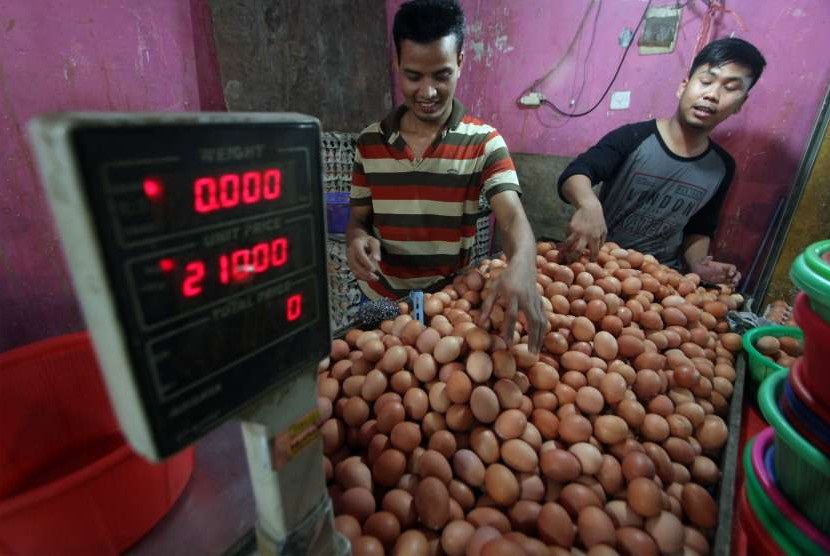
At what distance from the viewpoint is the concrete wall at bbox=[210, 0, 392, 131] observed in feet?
8.43

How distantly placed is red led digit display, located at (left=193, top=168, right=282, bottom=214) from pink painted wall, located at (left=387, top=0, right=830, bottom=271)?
311 cm

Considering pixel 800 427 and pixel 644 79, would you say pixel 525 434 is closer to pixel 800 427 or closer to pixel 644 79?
pixel 800 427

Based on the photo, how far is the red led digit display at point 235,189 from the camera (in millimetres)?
356

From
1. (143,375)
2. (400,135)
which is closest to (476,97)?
(400,135)

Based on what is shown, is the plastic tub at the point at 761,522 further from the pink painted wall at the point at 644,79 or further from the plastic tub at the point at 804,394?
Answer: the pink painted wall at the point at 644,79

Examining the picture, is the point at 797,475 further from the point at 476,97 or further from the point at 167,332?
the point at 476,97

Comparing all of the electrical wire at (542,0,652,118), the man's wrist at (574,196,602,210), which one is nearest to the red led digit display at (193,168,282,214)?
the man's wrist at (574,196,602,210)

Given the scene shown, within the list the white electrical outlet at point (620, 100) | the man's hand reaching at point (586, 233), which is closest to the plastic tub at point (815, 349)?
the man's hand reaching at point (586, 233)

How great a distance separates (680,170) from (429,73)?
1.43 meters

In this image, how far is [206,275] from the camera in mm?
374

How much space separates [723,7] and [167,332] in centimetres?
334

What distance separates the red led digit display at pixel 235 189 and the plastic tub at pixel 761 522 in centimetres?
91

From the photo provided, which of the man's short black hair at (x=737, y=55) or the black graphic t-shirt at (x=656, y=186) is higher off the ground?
the man's short black hair at (x=737, y=55)

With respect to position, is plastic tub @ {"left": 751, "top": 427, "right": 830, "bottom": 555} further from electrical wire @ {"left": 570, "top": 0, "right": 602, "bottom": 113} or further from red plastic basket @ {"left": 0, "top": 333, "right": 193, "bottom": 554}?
electrical wire @ {"left": 570, "top": 0, "right": 602, "bottom": 113}
